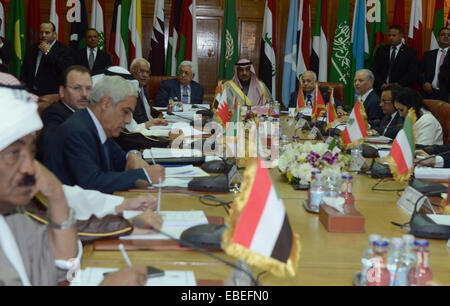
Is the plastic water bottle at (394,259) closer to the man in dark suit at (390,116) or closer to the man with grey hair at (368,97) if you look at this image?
the man in dark suit at (390,116)

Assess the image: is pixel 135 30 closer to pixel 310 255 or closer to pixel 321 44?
pixel 321 44

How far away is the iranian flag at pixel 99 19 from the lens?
7434 mm

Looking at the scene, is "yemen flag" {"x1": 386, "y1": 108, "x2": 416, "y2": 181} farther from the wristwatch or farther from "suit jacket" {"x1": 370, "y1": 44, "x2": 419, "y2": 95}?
"suit jacket" {"x1": 370, "y1": 44, "x2": 419, "y2": 95}

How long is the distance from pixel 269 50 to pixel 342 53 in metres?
1.06

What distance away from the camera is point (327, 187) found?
2.15m

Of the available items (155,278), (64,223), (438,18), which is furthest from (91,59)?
(155,278)

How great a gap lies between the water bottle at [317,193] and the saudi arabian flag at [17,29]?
6090mm

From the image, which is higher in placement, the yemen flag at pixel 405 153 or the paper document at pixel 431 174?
the yemen flag at pixel 405 153

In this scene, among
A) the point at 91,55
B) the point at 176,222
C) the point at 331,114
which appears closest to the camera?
the point at 176,222

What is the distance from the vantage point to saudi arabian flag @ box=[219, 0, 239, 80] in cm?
759

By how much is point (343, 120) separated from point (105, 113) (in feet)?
9.56

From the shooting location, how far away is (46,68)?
6160 mm

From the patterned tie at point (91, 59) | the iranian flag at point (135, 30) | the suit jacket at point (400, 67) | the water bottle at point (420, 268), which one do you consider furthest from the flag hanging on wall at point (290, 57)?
the water bottle at point (420, 268)

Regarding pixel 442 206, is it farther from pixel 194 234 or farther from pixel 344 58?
pixel 344 58
